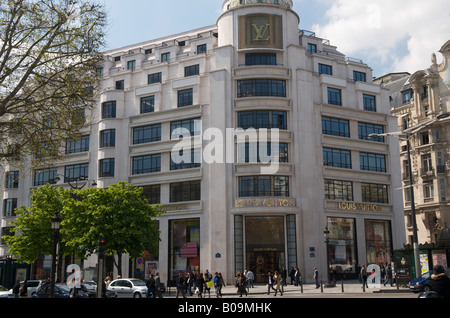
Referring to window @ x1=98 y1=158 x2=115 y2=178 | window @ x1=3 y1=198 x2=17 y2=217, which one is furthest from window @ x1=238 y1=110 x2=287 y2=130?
window @ x1=3 y1=198 x2=17 y2=217

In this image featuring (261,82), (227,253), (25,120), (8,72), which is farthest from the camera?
(261,82)

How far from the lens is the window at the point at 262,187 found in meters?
42.5

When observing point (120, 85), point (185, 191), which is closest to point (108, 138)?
point (120, 85)

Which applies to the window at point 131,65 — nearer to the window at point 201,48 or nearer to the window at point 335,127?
the window at point 201,48

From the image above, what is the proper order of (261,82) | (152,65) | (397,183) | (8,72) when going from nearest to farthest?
(8,72)
(261,82)
(397,183)
(152,65)

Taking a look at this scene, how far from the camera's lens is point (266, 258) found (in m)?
42.3

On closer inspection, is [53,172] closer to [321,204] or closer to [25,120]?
[321,204]

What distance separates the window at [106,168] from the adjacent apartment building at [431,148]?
3463 centimetres

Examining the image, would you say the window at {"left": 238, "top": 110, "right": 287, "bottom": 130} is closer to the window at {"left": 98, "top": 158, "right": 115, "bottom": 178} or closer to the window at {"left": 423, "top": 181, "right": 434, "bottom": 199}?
the window at {"left": 98, "top": 158, "right": 115, "bottom": 178}

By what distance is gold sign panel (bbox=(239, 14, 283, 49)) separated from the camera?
46.2 metres

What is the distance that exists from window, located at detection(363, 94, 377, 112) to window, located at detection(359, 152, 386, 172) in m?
5.12

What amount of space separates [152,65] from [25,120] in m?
33.9

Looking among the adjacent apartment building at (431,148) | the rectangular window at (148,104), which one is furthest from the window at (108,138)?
the adjacent apartment building at (431,148)

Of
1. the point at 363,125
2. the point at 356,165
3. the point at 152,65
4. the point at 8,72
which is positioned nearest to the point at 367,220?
the point at 356,165
